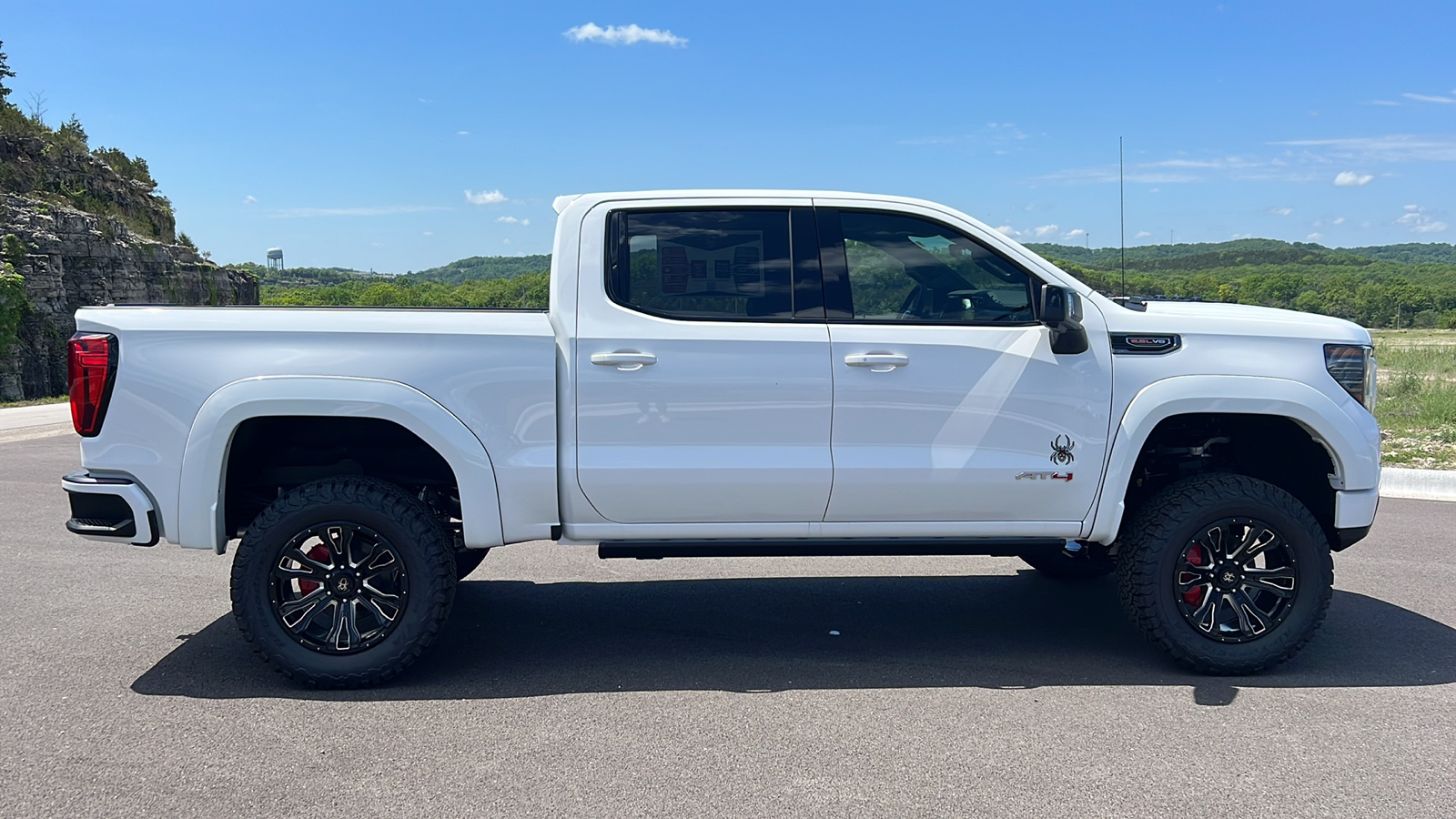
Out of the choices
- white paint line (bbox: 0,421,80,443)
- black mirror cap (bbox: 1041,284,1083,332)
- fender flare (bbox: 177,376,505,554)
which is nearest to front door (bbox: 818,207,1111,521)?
black mirror cap (bbox: 1041,284,1083,332)

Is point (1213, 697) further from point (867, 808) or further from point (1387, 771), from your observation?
point (867, 808)

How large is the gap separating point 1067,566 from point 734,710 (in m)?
2.82

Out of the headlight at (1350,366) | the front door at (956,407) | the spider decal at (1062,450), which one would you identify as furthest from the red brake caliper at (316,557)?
the headlight at (1350,366)

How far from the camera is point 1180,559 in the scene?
464cm

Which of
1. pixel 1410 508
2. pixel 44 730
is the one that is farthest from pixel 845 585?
pixel 1410 508

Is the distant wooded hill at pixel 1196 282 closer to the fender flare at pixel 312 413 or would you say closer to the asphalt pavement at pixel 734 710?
the fender flare at pixel 312 413

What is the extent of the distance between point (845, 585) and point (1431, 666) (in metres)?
2.91

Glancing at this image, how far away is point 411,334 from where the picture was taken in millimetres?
4434

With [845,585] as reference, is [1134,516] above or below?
above

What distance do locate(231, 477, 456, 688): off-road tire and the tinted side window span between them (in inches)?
86.5

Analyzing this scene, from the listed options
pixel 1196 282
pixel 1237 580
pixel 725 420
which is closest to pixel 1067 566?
pixel 1237 580

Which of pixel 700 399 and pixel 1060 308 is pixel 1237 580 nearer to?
pixel 1060 308

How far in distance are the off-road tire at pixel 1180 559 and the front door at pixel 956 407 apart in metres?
0.37

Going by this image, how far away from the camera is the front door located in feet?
14.9
